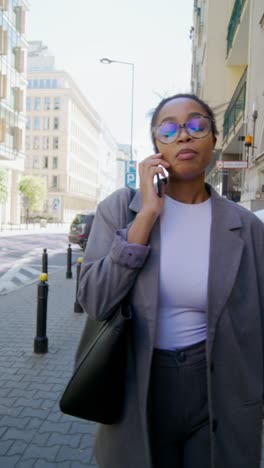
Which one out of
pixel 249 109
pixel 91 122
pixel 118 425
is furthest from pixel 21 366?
pixel 91 122

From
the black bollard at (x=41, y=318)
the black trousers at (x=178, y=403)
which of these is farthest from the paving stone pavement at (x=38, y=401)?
the black trousers at (x=178, y=403)

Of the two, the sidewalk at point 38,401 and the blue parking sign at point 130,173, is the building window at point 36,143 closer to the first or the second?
the blue parking sign at point 130,173

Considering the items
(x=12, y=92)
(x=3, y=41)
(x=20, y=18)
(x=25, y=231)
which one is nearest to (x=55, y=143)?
(x=20, y=18)

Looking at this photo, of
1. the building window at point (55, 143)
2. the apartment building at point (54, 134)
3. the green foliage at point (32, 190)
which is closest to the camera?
the green foliage at point (32, 190)

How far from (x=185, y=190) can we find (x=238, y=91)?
1298 centimetres

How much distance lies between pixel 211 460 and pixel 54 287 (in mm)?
9610

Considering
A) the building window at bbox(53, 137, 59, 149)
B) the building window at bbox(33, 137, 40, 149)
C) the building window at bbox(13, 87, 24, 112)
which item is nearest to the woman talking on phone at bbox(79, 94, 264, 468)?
the building window at bbox(13, 87, 24, 112)

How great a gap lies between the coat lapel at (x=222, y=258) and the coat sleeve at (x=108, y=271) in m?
0.26

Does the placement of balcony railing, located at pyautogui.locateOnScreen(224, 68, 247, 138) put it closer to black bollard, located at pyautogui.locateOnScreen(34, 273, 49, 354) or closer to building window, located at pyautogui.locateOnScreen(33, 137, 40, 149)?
black bollard, located at pyautogui.locateOnScreen(34, 273, 49, 354)

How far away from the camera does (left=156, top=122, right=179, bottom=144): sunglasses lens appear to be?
166 centimetres

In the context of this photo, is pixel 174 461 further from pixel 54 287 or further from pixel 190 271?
pixel 54 287

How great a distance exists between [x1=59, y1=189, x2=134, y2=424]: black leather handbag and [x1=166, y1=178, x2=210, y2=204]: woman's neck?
0.47m

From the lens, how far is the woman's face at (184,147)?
1.65 metres

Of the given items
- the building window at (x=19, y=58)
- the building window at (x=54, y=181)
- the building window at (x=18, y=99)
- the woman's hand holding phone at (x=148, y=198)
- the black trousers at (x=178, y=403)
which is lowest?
the black trousers at (x=178, y=403)
